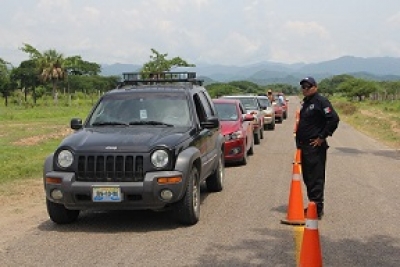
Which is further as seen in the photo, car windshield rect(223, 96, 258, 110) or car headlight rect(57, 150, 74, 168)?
car windshield rect(223, 96, 258, 110)

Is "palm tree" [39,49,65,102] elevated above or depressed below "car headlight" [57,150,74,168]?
above

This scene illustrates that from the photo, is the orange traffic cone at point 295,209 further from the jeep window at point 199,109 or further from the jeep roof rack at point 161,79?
the jeep roof rack at point 161,79

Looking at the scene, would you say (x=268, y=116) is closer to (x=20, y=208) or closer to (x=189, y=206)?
(x=20, y=208)

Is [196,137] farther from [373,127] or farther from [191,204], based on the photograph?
[373,127]

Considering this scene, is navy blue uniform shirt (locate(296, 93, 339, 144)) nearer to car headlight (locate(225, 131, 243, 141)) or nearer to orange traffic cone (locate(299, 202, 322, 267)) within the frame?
orange traffic cone (locate(299, 202, 322, 267))

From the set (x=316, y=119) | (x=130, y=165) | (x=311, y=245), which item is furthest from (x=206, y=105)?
(x=311, y=245)

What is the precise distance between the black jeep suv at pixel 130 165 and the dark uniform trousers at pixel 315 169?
57.2 inches

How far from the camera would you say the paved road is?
5.71m

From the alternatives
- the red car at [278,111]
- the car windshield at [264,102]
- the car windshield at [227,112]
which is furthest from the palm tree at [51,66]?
the car windshield at [227,112]

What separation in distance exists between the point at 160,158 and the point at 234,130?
6151 mm

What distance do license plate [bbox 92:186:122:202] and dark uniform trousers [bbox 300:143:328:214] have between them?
258 cm

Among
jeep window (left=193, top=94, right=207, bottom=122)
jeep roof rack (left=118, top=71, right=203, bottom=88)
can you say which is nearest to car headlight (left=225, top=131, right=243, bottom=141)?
jeep roof rack (left=118, top=71, right=203, bottom=88)

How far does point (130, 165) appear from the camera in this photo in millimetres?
6707

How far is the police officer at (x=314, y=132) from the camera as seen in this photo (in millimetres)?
7332
